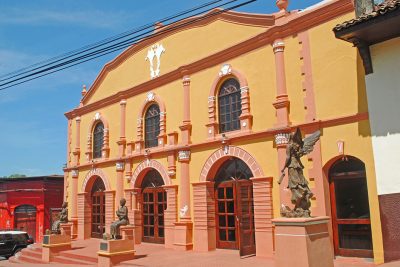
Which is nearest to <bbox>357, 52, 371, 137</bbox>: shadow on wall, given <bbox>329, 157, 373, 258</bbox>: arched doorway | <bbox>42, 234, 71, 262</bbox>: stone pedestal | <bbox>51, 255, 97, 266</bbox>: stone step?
<bbox>329, 157, 373, 258</bbox>: arched doorway

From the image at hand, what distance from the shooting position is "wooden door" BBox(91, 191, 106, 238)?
67.1 feet

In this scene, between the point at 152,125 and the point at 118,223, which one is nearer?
the point at 118,223

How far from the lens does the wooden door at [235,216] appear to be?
13531 millimetres

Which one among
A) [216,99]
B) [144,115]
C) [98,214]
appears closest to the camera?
[216,99]

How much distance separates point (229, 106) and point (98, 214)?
973 cm

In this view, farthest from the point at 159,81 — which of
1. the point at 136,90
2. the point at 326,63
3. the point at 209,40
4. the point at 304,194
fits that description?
the point at 304,194

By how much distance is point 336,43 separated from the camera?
12.0 meters

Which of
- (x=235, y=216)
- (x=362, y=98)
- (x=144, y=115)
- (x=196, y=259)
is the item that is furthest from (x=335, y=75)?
(x=144, y=115)

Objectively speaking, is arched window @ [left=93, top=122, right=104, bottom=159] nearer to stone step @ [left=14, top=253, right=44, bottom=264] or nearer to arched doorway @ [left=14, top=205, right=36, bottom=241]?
stone step @ [left=14, top=253, right=44, bottom=264]

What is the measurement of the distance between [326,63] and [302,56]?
2.90ft

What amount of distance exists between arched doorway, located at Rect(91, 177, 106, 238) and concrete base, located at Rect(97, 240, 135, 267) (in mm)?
6781

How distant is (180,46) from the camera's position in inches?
680

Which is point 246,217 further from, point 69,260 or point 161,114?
point 69,260

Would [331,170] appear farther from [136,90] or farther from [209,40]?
[136,90]
